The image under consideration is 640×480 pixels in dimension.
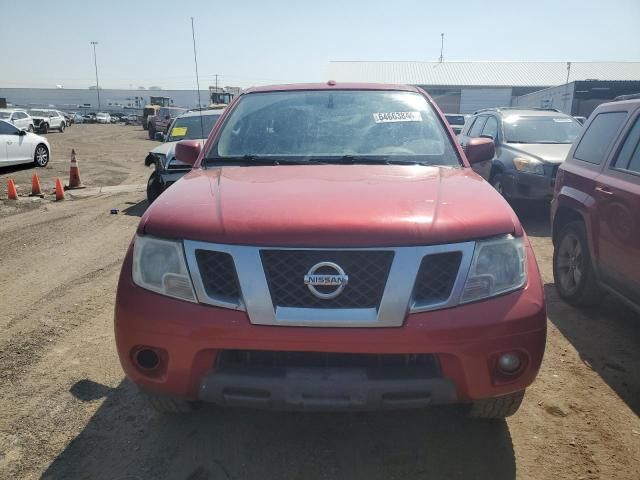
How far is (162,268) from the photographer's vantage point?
2.19 metres

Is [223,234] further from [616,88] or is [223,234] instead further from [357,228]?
[616,88]

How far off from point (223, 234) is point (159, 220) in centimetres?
38

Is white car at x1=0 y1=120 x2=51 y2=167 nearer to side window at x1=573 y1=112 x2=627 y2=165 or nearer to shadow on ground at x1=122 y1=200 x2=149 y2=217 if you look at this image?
shadow on ground at x1=122 y1=200 x2=149 y2=217

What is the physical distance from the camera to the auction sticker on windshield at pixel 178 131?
10.3 m

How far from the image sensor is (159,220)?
2.28 meters

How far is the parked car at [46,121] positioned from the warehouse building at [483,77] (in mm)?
23858

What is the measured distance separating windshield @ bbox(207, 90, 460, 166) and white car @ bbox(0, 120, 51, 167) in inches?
493

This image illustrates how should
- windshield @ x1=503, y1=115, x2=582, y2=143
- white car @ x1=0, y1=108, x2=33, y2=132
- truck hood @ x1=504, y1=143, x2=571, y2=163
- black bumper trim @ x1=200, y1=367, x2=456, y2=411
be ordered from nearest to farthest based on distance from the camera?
1. black bumper trim @ x1=200, y1=367, x2=456, y2=411
2. truck hood @ x1=504, y1=143, x2=571, y2=163
3. windshield @ x1=503, y1=115, x2=582, y2=143
4. white car @ x1=0, y1=108, x2=33, y2=132

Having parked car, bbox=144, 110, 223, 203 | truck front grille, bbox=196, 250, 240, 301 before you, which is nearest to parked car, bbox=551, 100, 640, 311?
truck front grille, bbox=196, 250, 240, 301

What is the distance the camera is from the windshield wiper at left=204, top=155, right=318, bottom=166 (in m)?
3.15

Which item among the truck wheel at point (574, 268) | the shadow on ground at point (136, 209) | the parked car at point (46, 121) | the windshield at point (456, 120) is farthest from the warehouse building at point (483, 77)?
the truck wheel at point (574, 268)

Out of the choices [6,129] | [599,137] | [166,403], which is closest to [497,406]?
[166,403]

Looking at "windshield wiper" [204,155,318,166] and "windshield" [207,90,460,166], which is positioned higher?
"windshield" [207,90,460,166]

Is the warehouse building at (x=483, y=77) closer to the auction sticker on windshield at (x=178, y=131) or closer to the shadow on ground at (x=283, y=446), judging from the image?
the auction sticker on windshield at (x=178, y=131)
